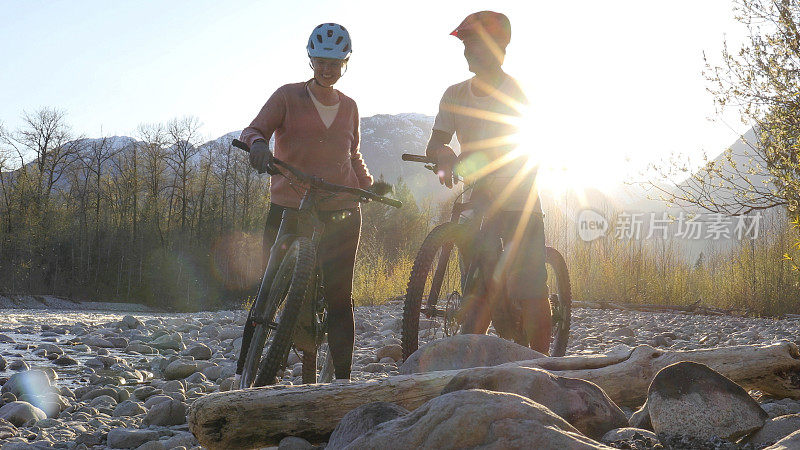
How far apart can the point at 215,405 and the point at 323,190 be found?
151 centimetres

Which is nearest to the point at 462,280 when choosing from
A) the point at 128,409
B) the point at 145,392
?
the point at 128,409

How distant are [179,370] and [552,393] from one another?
4.20 metres

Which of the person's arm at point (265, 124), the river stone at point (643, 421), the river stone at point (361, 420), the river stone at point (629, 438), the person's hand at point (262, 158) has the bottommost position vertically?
the river stone at point (643, 421)

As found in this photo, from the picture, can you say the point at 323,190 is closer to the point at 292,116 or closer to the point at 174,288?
the point at 292,116

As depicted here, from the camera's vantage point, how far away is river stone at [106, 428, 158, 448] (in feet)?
10.9

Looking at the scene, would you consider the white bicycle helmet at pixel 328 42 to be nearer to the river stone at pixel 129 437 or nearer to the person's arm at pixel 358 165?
the person's arm at pixel 358 165

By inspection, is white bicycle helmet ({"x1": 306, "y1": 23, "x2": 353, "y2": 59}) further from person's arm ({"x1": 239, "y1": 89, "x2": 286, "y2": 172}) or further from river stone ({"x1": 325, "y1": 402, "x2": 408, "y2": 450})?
river stone ({"x1": 325, "y1": 402, "x2": 408, "y2": 450})

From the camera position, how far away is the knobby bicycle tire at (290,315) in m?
3.24

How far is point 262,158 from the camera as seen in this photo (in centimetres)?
343

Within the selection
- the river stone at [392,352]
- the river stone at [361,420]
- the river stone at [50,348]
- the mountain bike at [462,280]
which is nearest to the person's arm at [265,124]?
the mountain bike at [462,280]

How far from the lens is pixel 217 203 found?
55.7 m

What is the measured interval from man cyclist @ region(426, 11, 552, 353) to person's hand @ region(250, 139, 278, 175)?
48.1 inches

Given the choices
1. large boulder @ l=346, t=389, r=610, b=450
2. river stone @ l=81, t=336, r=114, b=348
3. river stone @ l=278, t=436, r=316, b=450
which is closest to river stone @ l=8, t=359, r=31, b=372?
river stone @ l=81, t=336, r=114, b=348

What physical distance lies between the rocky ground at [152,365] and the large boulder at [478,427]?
1.81 feet
